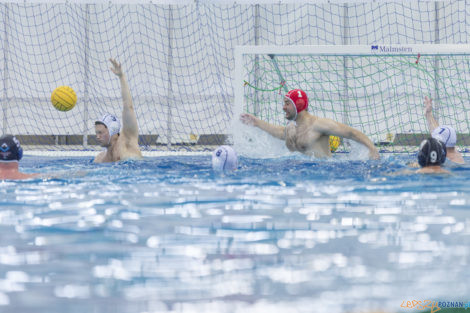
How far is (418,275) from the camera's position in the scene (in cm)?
235

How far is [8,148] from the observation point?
16.8ft

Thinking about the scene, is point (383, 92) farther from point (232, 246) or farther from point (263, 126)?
point (232, 246)

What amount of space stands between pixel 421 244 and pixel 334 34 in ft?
37.4

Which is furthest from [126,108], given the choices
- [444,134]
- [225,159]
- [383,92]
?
[383,92]

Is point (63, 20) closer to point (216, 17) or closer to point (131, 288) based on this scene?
point (216, 17)

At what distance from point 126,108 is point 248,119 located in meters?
2.16

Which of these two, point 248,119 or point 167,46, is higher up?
point 167,46

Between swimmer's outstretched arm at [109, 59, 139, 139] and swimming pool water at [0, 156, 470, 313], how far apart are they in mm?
1268

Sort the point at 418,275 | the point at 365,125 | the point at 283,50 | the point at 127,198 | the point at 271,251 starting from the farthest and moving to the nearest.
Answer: the point at 365,125 → the point at 283,50 → the point at 127,198 → the point at 271,251 → the point at 418,275

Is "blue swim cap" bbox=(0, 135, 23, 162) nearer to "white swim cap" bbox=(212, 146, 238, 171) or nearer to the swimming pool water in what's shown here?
the swimming pool water

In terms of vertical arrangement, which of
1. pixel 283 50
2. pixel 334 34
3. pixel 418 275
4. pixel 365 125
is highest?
pixel 334 34

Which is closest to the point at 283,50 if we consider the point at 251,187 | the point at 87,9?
the point at 251,187

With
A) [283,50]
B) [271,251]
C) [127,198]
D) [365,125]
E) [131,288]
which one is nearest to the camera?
[131,288]

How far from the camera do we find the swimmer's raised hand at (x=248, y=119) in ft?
25.4
